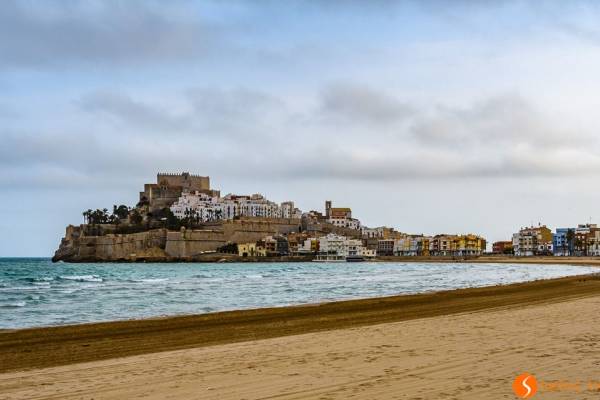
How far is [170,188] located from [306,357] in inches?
6431

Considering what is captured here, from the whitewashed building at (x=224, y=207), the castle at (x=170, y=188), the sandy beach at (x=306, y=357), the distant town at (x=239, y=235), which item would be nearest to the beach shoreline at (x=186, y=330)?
the sandy beach at (x=306, y=357)

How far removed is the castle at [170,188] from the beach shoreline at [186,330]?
5832 inches

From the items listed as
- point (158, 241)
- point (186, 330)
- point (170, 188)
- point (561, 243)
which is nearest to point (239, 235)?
point (158, 241)

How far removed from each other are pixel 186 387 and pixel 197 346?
4477 mm

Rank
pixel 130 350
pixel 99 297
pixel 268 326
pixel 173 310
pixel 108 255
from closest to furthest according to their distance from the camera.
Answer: pixel 130 350
pixel 268 326
pixel 173 310
pixel 99 297
pixel 108 255

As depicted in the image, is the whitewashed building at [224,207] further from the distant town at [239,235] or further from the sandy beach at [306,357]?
the sandy beach at [306,357]

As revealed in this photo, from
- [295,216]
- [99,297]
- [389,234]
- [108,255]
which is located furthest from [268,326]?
[389,234]

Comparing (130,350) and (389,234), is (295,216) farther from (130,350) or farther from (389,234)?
(130,350)

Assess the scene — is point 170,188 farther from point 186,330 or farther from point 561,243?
point 186,330

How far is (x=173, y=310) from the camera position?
72.9 ft

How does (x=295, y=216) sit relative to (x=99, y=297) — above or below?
above

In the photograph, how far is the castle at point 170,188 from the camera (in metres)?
167

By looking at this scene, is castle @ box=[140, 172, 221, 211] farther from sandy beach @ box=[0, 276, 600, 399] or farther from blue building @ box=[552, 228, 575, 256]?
sandy beach @ box=[0, 276, 600, 399]

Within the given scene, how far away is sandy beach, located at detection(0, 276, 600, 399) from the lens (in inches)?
281
